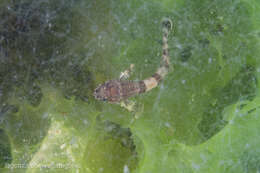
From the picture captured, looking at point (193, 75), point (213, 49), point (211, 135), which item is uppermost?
point (213, 49)

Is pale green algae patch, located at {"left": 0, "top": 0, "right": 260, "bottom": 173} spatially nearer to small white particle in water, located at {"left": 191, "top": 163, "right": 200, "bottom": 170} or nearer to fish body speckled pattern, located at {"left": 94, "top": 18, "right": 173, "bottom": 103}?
small white particle in water, located at {"left": 191, "top": 163, "right": 200, "bottom": 170}

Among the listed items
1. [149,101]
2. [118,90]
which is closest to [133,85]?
[118,90]

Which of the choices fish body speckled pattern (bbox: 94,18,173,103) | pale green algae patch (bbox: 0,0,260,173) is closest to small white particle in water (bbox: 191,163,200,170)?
pale green algae patch (bbox: 0,0,260,173)

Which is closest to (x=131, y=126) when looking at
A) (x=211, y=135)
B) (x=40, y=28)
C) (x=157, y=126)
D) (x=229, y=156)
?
(x=157, y=126)

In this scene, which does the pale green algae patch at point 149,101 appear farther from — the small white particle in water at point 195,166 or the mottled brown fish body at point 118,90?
the mottled brown fish body at point 118,90

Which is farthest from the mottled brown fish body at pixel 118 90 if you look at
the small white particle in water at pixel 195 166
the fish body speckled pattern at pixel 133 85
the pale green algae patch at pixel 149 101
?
the small white particle in water at pixel 195 166

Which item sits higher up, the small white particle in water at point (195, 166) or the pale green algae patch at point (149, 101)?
the pale green algae patch at point (149, 101)

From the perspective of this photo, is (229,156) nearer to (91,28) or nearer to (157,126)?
(157,126)
